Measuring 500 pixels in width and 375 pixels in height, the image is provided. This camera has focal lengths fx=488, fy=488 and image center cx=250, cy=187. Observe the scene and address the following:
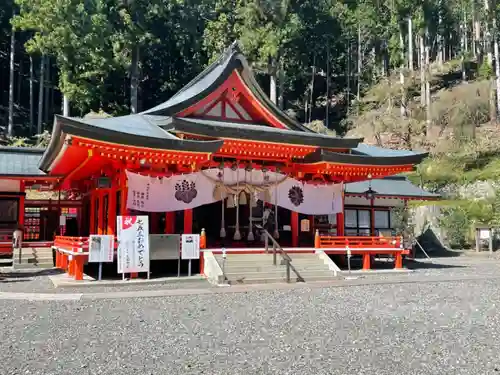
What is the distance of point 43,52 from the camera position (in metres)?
33.4

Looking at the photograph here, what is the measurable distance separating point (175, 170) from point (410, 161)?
307 inches

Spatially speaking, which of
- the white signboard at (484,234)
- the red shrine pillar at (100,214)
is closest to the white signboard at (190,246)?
the red shrine pillar at (100,214)

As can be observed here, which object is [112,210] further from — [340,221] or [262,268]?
[340,221]

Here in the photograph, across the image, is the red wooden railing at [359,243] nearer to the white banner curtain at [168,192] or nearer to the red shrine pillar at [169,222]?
the white banner curtain at [168,192]

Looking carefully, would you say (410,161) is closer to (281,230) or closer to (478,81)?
(281,230)

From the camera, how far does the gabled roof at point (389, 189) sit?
21666 mm

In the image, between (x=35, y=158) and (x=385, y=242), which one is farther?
(x=35, y=158)

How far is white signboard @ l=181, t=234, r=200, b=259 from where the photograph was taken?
1276 centimetres

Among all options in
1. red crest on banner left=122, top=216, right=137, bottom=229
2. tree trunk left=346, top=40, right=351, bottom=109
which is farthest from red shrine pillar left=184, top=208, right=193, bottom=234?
tree trunk left=346, top=40, right=351, bottom=109

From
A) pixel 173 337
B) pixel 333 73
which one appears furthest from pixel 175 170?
pixel 333 73

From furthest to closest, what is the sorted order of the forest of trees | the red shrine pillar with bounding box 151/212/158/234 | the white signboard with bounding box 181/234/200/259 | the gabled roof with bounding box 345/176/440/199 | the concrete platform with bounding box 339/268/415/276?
the forest of trees < the gabled roof with bounding box 345/176/440/199 < the red shrine pillar with bounding box 151/212/158/234 < the concrete platform with bounding box 339/268/415/276 < the white signboard with bounding box 181/234/200/259

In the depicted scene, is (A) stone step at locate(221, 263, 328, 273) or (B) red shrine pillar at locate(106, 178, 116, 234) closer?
(A) stone step at locate(221, 263, 328, 273)

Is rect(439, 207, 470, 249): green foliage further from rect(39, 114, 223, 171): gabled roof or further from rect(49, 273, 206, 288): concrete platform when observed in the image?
rect(49, 273, 206, 288): concrete platform

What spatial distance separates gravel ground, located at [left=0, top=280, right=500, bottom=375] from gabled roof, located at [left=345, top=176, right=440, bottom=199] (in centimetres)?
1194
